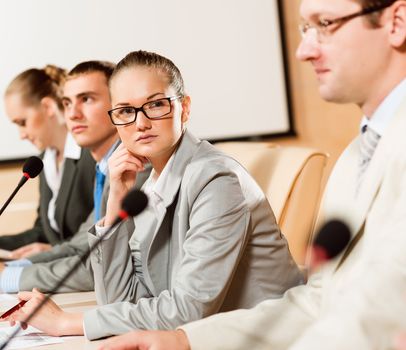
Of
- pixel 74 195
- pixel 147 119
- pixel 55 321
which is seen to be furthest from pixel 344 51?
pixel 74 195

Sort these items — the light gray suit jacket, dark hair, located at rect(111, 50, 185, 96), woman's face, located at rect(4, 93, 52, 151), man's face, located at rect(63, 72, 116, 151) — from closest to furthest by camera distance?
the light gray suit jacket, dark hair, located at rect(111, 50, 185, 96), man's face, located at rect(63, 72, 116, 151), woman's face, located at rect(4, 93, 52, 151)

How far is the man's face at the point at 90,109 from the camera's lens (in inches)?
97.7

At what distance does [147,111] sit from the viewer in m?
1.79

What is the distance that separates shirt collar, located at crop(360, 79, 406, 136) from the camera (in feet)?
4.05

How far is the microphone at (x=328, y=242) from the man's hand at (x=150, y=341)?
0.36 metres

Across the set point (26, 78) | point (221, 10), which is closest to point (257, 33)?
point (221, 10)

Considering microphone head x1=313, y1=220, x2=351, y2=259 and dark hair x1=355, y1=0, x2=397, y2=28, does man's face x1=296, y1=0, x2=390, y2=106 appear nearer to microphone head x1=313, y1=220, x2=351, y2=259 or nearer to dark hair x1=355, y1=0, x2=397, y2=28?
dark hair x1=355, y1=0, x2=397, y2=28

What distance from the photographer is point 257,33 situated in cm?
393

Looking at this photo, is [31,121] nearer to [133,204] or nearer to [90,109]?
[90,109]

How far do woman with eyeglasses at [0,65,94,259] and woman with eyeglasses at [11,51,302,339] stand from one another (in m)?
0.93

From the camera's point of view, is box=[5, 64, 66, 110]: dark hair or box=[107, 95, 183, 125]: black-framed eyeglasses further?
box=[5, 64, 66, 110]: dark hair

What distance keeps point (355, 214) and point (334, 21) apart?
0.29 metres

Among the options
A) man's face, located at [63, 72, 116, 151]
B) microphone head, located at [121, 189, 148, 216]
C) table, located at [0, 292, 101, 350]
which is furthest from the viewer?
man's face, located at [63, 72, 116, 151]

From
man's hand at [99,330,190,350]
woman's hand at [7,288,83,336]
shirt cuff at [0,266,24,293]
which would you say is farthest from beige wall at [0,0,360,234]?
man's hand at [99,330,190,350]
